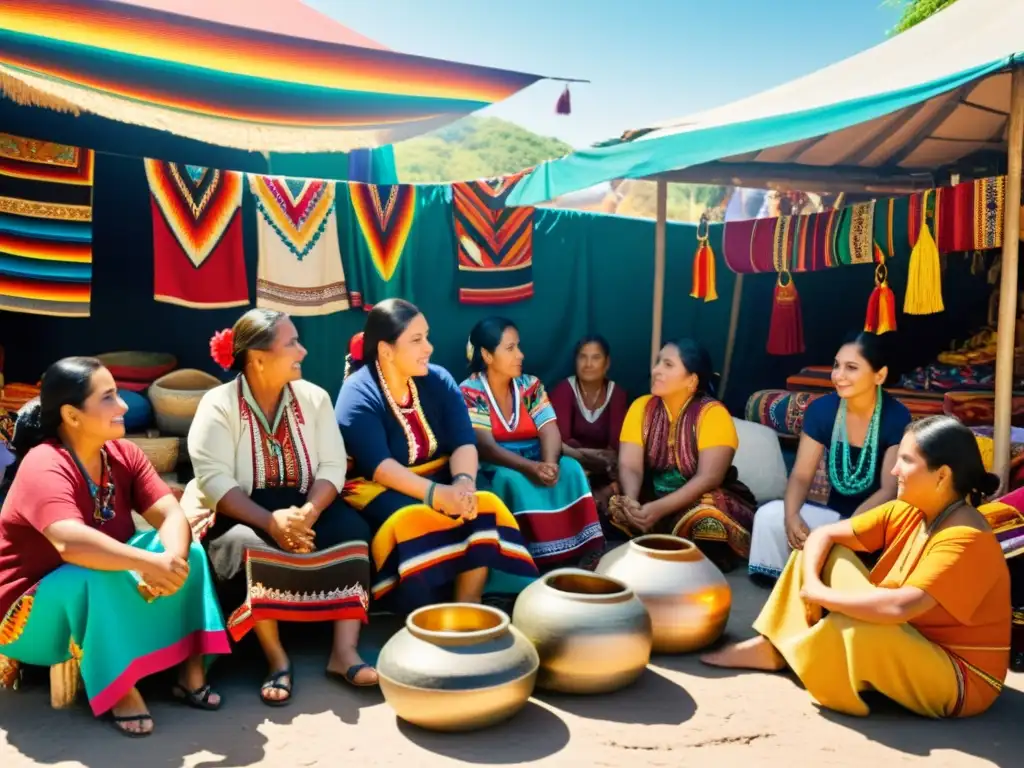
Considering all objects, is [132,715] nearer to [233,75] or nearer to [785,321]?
[233,75]

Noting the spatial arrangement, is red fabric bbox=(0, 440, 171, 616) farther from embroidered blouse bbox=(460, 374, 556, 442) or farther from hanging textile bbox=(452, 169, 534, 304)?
hanging textile bbox=(452, 169, 534, 304)

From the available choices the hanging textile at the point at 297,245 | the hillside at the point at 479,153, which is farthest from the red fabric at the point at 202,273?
the hillside at the point at 479,153

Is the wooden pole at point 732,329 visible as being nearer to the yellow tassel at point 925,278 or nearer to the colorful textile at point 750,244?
the colorful textile at point 750,244

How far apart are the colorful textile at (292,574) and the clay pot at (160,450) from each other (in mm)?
1362

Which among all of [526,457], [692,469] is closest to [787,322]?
[692,469]

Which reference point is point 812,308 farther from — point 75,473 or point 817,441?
point 75,473

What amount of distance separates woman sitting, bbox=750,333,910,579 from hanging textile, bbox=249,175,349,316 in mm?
2720

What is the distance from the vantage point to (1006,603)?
2982 mm

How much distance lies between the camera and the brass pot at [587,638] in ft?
10.2

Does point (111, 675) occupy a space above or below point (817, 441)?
below

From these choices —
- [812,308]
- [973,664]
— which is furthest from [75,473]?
[812,308]

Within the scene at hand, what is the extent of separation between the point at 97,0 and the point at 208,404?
199 centimetres

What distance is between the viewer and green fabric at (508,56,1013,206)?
12.3 ft

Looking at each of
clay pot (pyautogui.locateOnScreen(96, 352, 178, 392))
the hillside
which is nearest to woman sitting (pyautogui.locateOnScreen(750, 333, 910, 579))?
clay pot (pyautogui.locateOnScreen(96, 352, 178, 392))
